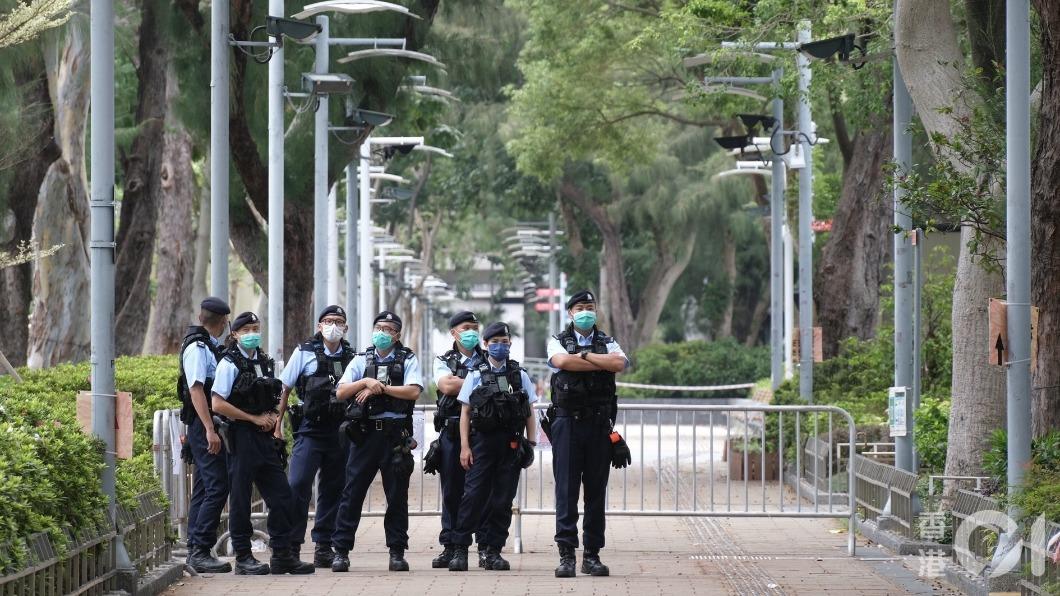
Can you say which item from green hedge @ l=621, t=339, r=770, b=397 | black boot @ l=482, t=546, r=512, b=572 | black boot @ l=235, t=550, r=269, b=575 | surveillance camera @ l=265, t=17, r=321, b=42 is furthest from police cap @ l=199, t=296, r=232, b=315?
green hedge @ l=621, t=339, r=770, b=397

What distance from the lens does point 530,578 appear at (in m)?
12.3

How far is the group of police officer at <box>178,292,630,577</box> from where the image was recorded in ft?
39.9

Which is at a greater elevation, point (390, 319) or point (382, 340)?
point (390, 319)

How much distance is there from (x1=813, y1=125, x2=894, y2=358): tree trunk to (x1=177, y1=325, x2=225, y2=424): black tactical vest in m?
16.3

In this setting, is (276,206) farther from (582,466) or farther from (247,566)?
(582,466)

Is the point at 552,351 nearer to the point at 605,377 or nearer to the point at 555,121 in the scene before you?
the point at 605,377

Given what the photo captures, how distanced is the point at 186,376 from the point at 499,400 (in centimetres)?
215

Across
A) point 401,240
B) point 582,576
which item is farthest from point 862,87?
point 401,240

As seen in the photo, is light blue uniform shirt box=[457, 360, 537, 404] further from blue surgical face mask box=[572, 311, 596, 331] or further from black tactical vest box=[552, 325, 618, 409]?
blue surgical face mask box=[572, 311, 596, 331]

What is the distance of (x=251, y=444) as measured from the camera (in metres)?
12.2

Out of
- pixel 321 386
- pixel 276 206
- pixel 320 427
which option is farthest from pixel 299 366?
pixel 276 206

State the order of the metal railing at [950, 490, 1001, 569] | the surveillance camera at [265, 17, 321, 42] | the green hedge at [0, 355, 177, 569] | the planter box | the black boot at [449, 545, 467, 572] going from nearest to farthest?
1. the green hedge at [0, 355, 177, 569]
2. the metal railing at [950, 490, 1001, 569]
3. the black boot at [449, 545, 467, 572]
4. the surveillance camera at [265, 17, 321, 42]
5. the planter box

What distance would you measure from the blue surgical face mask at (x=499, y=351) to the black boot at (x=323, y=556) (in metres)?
1.95

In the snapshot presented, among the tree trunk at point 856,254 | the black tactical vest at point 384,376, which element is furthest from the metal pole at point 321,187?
the tree trunk at point 856,254
